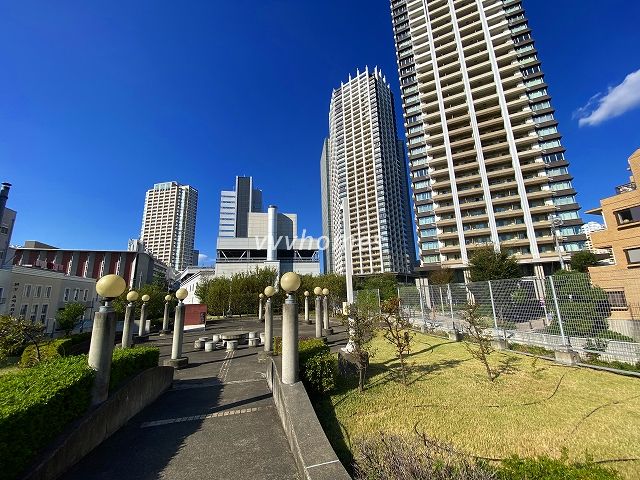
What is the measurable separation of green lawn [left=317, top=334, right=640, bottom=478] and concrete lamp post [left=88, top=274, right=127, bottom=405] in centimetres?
461

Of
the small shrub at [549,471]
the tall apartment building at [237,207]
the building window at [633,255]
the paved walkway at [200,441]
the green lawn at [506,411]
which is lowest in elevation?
the paved walkway at [200,441]

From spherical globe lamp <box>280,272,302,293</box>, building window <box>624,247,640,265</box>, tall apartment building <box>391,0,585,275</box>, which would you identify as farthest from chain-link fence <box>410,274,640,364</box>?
tall apartment building <box>391,0,585,275</box>

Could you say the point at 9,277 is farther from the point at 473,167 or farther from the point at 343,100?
the point at 343,100

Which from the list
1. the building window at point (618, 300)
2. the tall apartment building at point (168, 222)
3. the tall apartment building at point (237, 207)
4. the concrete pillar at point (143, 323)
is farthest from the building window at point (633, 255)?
the tall apartment building at point (168, 222)

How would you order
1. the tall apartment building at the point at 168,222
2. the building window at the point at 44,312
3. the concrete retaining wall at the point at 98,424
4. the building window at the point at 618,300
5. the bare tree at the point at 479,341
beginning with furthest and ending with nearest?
the tall apartment building at the point at 168,222
the building window at the point at 44,312
the building window at the point at 618,300
the bare tree at the point at 479,341
the concrete retaining wall at the point at 98,424

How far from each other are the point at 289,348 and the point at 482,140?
58.1m

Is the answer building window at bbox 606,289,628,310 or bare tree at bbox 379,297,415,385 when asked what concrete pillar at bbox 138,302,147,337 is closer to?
bare tree at bbox 379,297,415,385

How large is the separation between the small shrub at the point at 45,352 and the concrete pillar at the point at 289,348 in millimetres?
11705

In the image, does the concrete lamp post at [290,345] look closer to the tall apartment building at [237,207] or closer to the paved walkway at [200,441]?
the paved walkway at [200,441]

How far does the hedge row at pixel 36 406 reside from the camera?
3.59 m

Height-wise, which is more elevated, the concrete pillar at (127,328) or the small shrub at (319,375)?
the concrete pillar at (127,328)

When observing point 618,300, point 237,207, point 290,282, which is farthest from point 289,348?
point 237,207

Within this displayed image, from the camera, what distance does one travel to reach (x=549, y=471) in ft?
10.2

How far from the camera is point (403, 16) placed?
68250 mm
